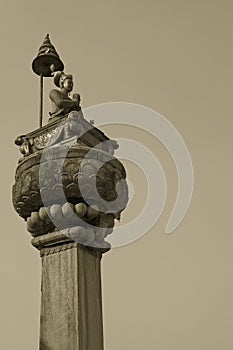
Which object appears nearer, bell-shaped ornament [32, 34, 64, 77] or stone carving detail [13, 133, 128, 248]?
stone carving detail [13, 133, 128, 248]

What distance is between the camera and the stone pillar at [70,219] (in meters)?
1.11

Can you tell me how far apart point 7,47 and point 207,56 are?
3.29 ft

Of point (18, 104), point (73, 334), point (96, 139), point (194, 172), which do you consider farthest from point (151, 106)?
point (73, 334)

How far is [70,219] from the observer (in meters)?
1.15

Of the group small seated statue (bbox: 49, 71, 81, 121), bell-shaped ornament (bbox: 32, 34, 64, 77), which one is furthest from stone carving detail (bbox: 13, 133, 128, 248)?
bell-shaped ornament (bbox: 32, 34, 64, 77)

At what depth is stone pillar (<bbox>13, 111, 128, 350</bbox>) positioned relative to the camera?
3.65 feet

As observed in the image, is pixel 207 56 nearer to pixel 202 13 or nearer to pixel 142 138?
pixel 202 13

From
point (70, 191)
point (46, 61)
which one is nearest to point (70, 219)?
point (70, 191)

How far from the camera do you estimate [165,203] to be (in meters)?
2.61

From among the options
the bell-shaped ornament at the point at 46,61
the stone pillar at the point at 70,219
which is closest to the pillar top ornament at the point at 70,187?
the stone pillar at the point at 70,219

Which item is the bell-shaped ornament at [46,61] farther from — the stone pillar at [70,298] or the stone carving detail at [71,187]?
the stone pillar at [70,298]

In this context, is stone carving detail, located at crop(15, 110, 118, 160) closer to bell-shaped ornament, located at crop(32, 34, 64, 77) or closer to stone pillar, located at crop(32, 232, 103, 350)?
stone pillar, located at crop(32, 232, 103, 350)

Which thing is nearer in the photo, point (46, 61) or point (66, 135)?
point (66, 135)

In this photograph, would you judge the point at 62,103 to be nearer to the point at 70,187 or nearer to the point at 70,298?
the point at 70,187
